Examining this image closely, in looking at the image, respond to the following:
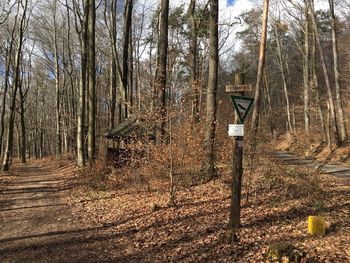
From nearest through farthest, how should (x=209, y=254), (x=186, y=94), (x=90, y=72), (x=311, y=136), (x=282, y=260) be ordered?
(x=282, y=260)
(x=209, y=254)
(x=186, y=94)
(x=90, y=72)
(x=311, y=136)

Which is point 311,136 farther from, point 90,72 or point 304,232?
point 304,232

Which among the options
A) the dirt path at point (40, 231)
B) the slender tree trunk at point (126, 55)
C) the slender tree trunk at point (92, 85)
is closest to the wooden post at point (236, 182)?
the dirt path at point (40, 231)

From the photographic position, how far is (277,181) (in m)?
9.97

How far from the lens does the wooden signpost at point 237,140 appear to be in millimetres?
6258

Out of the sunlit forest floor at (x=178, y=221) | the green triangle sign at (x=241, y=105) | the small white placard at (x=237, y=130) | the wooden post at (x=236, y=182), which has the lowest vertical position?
the sunlit forest floor at (x=178, y=221)

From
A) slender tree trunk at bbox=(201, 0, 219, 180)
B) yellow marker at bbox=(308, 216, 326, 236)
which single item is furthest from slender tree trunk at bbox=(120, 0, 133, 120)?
yellow marker at bbox=(308, 216, 326, 236)

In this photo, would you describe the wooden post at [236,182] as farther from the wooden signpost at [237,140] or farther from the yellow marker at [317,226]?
the yellow marker at [317,226]

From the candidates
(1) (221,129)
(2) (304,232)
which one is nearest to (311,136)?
(1) (221,129)

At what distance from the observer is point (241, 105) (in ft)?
20.9

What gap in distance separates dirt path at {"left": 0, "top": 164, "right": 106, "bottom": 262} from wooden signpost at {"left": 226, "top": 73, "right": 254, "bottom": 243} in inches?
108

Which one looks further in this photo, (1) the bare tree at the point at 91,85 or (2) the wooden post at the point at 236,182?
(1) the bare tree at the point at 91,85

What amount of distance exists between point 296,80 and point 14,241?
42.3m

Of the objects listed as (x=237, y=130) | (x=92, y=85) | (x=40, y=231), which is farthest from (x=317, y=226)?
(x=92, y=85)

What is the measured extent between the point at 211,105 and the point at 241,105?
14.4ft
